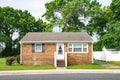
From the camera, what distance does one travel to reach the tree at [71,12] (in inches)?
2802

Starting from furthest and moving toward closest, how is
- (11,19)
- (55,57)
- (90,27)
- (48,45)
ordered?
(11,19), (90,27), (48,45), (55,57)

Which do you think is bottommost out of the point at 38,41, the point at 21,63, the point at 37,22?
the point at 21,63

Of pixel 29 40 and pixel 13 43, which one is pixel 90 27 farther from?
pixel 29 40

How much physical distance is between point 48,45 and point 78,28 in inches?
1214

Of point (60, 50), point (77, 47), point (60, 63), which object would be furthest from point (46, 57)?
point (77, 47)

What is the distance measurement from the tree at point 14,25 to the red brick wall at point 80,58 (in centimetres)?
4091

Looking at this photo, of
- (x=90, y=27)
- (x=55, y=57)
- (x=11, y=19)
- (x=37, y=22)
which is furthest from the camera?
(x=37, y=22)

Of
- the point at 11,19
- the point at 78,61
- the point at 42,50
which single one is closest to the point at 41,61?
the point at 42,50

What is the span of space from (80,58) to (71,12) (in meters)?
29.9

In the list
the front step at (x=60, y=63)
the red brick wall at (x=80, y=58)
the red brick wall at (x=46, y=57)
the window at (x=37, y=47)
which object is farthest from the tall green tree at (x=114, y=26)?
the window at (x=37, y=47)

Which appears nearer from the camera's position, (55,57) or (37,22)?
(55,57)

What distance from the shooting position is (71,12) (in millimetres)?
71438

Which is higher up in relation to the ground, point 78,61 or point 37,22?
point 37,22

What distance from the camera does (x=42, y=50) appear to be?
42844mm
